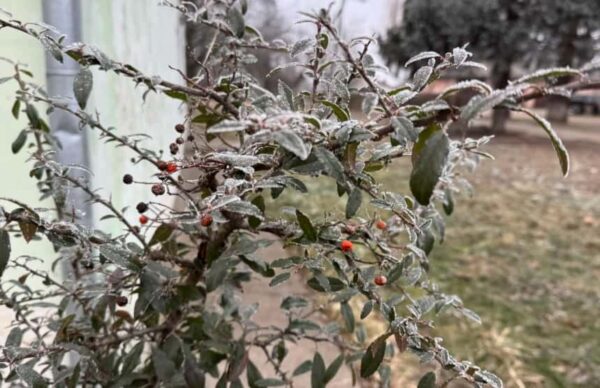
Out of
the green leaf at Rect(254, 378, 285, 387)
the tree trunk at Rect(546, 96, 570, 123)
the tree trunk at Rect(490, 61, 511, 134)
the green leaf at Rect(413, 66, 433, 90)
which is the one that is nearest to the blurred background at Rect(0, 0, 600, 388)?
the green leaf at Rect(413, 66, 433, 90)

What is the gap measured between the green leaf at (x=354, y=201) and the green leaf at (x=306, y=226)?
7 cm

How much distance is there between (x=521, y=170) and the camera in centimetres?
625

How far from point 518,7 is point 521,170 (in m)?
3.35

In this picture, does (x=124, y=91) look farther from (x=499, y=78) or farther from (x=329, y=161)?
(x=499, y=78)

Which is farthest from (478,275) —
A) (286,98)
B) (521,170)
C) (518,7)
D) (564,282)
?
(518,7)

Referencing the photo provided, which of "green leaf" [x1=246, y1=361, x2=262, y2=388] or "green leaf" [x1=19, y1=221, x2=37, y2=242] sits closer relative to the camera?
"green leaf" [x1=19, y1=221, x2=37, y2=242]

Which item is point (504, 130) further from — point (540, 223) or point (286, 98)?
point (286, 98)

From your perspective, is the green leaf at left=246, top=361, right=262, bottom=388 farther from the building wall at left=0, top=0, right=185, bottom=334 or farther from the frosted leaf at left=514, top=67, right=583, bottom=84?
the frosted leaf at left=514, top=67, right=583, bottom=84

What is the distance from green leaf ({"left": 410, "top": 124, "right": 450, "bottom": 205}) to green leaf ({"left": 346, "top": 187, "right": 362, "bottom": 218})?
0.24 m

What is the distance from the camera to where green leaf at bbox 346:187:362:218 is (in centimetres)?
77

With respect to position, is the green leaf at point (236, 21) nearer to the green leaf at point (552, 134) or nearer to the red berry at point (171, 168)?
the red berry at point (171, 168)

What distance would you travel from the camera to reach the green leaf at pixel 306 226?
82 cm

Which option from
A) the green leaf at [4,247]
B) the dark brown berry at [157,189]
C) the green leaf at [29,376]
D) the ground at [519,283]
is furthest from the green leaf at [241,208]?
the ground at [519,283]

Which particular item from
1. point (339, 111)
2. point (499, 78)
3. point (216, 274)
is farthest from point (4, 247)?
point (499, 78)
